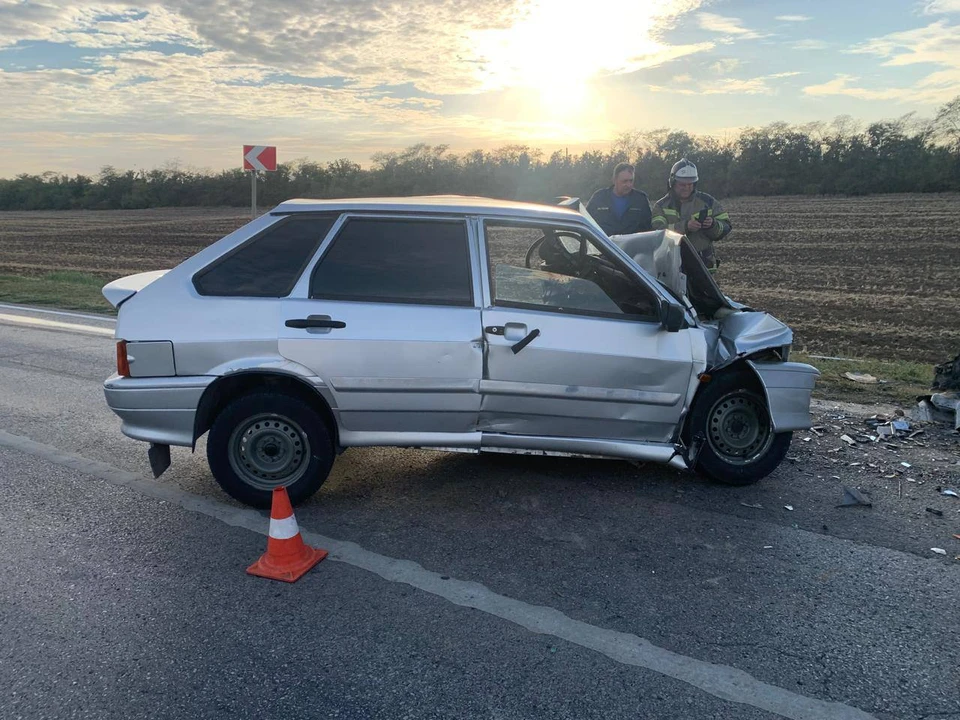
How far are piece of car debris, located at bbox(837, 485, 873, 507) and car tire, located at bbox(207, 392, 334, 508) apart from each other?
308cm

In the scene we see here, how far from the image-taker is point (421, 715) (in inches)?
104

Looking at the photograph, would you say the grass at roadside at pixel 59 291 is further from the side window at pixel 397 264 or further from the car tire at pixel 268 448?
the side window at pixel 397 264

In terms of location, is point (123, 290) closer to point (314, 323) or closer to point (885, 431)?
point (314, 323)

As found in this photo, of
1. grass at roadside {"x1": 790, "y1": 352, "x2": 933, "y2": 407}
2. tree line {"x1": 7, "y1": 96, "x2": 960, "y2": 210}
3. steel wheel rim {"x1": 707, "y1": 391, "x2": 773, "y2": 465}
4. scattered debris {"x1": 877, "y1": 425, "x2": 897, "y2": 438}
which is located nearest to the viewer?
steel wheel rim {"x1": 707, "y1": 391, "x2": 773, "y2": 465}

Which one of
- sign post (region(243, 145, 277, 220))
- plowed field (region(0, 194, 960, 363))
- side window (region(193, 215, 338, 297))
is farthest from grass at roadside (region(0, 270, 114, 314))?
side window (region(193, 215, 338, 297))

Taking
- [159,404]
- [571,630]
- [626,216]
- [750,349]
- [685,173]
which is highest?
[685,173]

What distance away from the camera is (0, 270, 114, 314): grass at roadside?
12711 mm

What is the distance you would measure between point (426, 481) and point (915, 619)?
2.73 m

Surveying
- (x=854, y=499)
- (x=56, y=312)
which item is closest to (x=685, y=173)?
(x=854, y=499)

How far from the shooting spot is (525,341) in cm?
428

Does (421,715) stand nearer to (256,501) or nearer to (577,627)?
(577,627)

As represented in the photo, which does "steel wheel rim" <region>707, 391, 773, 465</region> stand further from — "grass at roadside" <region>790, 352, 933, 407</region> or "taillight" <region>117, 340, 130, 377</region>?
"taillight" <region>117, 340, 130, 377</region>

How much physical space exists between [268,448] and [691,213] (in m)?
4.32

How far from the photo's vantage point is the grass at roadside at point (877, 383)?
6.86 meters
